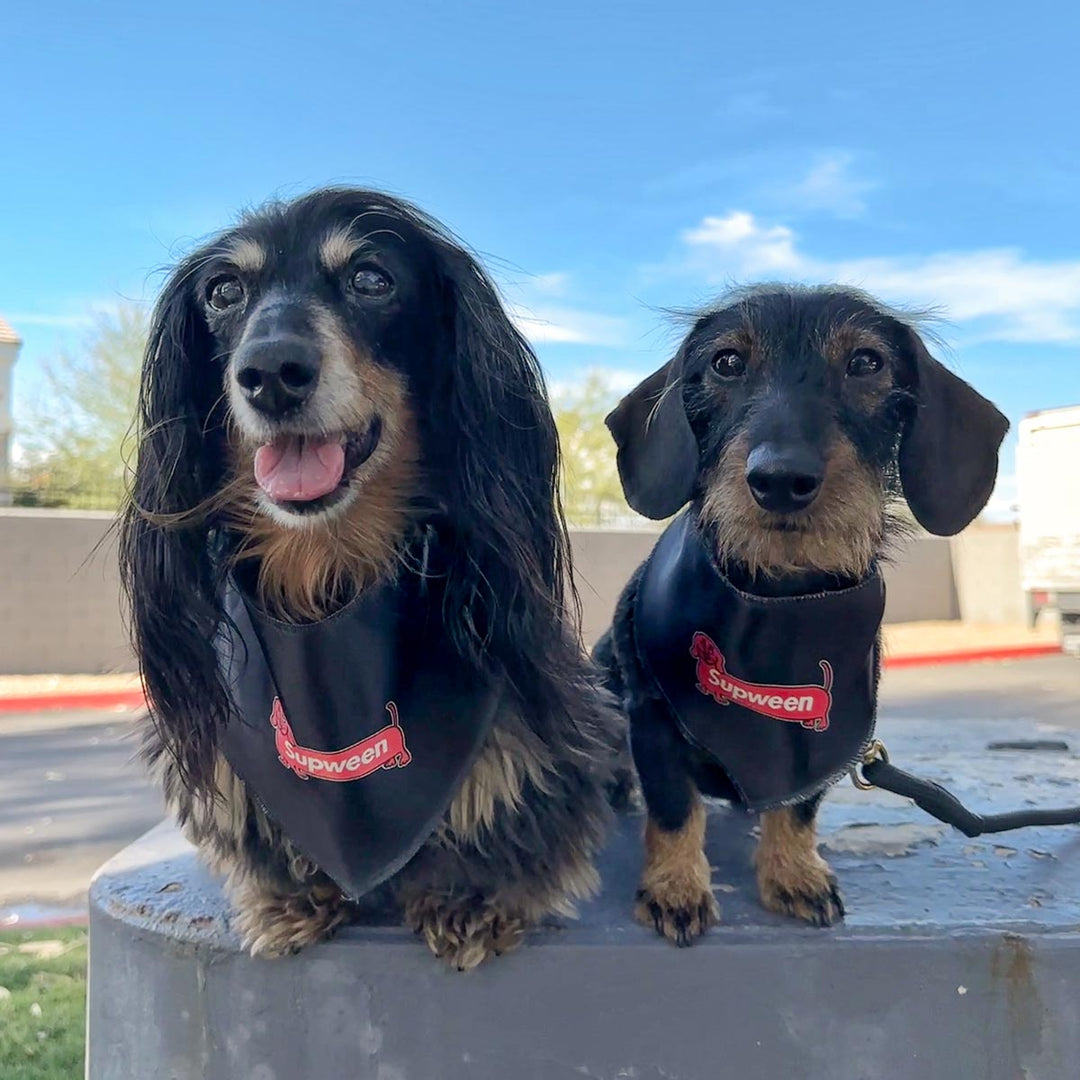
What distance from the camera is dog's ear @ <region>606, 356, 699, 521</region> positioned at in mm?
2209

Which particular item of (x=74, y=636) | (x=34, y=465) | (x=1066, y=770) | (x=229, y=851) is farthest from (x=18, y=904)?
(x=34, y=465)

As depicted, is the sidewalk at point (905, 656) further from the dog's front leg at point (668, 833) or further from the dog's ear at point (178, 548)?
the dog's ear at point (178, 548)

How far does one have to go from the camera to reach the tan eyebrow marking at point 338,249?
6.36ft

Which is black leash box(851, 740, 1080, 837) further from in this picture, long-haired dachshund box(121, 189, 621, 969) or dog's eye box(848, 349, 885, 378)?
dog's eye box(848, 349, 885, 378)

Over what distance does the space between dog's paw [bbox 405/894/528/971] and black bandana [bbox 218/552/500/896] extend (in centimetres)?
13

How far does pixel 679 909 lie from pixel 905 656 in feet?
44.7

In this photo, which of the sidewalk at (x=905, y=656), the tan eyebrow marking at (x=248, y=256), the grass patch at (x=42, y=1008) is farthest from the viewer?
the sidewalk at (x=905, y=656)

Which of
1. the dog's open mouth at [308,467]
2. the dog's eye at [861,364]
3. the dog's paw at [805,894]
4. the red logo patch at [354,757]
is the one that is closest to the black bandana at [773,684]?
the dog's paw at [805,894]

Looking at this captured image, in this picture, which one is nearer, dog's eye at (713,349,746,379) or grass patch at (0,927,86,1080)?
dog's eye at (713,349,746,379)

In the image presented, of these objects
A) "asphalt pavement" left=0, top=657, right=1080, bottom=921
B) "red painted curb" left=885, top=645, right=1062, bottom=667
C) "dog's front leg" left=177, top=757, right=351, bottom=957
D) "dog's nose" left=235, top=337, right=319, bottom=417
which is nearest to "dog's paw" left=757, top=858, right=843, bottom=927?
"dog's front leg" left=177, top=757, right=351, bottom=957

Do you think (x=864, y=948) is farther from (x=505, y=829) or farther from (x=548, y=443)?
(x=548, y=443)

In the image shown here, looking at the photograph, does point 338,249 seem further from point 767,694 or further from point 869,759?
point 869,759

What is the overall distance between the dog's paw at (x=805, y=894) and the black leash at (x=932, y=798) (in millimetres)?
311

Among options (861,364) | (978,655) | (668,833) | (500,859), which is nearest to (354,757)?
(500,859)
